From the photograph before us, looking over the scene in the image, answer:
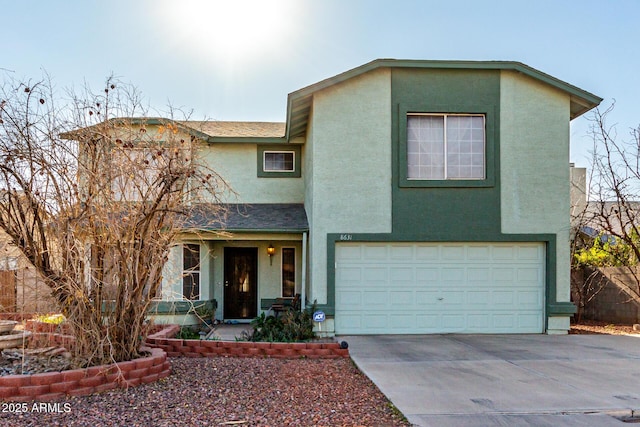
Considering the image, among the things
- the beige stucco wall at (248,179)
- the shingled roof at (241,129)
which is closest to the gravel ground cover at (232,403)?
the beige stucco wall at (248,179)

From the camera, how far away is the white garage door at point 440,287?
40.2 ft

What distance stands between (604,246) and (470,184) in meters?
5.38

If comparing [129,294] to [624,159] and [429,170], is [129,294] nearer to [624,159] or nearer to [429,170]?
[429,170]

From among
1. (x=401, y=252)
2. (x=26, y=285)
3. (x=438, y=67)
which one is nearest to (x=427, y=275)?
(x=401, y=252)

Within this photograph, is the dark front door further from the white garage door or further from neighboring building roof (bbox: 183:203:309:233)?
the white garage door

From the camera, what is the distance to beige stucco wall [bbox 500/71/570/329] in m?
12.4

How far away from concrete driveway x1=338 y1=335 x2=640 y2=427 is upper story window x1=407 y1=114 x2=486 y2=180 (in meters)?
Result: 3.88

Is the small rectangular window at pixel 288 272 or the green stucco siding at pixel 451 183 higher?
the green stucco siding at pixel 451 183

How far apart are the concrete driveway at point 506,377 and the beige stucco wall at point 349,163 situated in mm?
2673

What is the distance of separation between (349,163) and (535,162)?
177 inches

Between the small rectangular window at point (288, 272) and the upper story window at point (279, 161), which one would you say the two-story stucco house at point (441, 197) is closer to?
the small rectangular window at point (288, 272)

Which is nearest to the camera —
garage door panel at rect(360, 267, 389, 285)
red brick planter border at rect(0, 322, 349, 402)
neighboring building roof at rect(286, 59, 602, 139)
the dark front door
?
red brick planter border at rect(0, 322, 349, 402)

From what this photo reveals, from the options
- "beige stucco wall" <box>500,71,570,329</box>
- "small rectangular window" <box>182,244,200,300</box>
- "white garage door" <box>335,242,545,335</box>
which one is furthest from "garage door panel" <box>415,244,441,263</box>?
"small rectangular window" <box>182,244,200,300</box>

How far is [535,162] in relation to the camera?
1243 cm
